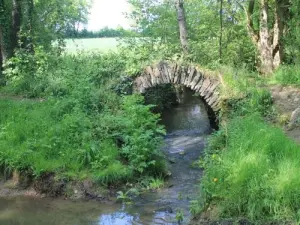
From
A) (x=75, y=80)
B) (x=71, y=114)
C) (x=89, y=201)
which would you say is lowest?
(x=89, y=201)

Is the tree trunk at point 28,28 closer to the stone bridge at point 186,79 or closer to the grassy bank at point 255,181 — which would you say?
the stone bridge at point 186,79

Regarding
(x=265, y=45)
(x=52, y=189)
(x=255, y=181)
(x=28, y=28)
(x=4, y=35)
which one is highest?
(x=28, y=28)

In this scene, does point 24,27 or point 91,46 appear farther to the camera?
point 91,46

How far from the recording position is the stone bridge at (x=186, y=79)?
32.7 ft

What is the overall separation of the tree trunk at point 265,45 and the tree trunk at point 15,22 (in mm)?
8190

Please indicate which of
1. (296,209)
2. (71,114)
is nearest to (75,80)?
(71,114)

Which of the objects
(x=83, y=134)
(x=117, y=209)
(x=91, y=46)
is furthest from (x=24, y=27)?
(x=117, y=209)

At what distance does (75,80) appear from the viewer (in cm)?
1084

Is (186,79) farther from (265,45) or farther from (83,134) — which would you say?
(83,134)

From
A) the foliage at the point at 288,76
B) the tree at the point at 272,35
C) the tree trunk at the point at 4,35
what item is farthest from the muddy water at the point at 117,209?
the tree trunk at the point at 4,35

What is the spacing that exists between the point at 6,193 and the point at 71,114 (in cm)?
240

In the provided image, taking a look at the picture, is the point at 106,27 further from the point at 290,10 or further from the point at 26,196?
the point at 26,196

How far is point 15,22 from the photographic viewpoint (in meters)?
14.0

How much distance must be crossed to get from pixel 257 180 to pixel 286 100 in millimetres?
4346
